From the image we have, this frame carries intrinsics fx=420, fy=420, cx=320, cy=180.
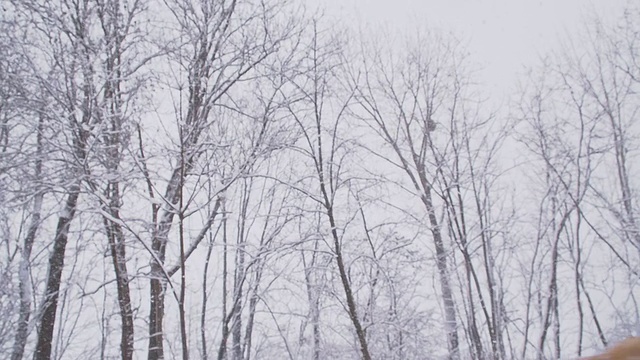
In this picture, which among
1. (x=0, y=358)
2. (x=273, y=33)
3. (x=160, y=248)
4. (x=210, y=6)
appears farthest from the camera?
(x=0, y=358)

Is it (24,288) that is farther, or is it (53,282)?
(24,288)

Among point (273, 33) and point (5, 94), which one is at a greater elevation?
point (273, 33)

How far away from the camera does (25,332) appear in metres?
9.23

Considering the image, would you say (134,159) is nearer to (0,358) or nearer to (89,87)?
(89,87)

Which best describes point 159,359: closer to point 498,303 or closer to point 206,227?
point 206,227

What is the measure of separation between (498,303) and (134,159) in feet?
29.9

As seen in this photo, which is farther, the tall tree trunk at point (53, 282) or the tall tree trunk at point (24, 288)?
the tall tree trunk at point (24, 288)

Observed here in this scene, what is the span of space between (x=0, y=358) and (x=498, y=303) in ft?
40.9

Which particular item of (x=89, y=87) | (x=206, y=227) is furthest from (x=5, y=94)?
(x=206, y=227)

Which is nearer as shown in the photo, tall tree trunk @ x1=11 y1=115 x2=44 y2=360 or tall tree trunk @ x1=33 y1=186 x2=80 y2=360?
tall tree trunk @ x1=33 y1=186 x2=80 y2=360

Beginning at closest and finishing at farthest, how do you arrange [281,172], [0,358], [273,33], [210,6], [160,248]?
1. [160,248]
2. [210,6]
3. [273,33]
4. [0,358]
5. [281,172]

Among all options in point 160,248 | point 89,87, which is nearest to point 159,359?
point 160,248

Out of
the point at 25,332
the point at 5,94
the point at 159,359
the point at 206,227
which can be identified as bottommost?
the point at 159,359

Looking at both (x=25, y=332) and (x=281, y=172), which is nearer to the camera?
(x=25, y=332)
